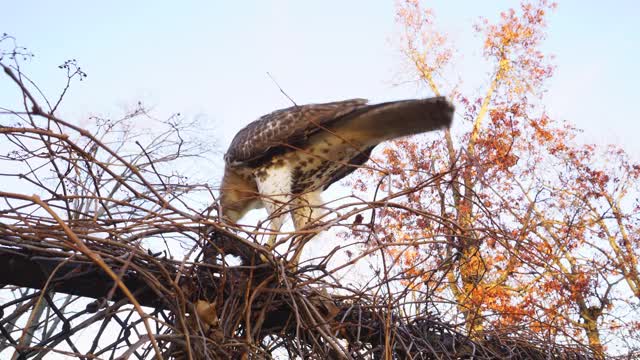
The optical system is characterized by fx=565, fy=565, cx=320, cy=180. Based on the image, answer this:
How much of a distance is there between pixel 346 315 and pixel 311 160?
52.1 inches

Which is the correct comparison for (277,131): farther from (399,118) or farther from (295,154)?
(399,118)

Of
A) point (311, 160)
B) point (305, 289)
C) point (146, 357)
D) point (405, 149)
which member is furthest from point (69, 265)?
point (405, 149)

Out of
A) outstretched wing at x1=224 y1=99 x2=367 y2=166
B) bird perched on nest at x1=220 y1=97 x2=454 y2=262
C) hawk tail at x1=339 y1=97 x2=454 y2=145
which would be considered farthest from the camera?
outstretched wing at x1=224 y1=99 x2=367 y2=166

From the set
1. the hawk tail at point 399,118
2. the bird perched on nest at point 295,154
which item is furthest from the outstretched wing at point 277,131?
the hawk tail at point 399,118

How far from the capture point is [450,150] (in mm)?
11672

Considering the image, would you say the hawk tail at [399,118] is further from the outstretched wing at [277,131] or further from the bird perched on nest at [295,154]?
the outstretched wing at [277,131]

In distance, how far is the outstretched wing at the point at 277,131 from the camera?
8.38 ft

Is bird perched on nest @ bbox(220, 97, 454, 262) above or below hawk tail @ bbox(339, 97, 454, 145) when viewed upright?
above

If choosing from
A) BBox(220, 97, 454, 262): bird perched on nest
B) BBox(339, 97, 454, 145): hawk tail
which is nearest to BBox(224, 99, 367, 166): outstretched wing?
BBox(220, 97, 454, 262): bird perched on nest

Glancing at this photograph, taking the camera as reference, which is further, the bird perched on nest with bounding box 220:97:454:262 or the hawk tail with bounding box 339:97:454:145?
the bird perched on nest with bounding box 220:97:454:262

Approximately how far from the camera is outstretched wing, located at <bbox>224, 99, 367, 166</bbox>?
8.38 ft

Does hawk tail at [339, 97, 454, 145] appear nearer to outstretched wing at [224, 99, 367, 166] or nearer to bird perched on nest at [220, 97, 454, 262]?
bird perched on nest at [220, 97, 454, 262]

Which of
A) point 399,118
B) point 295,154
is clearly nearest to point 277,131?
point 295,154

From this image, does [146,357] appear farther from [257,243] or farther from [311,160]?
[311,160]
